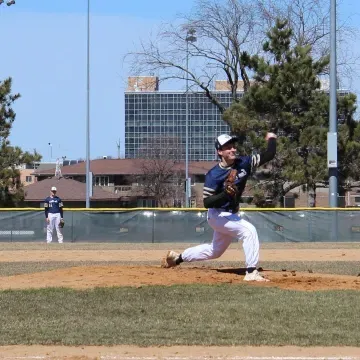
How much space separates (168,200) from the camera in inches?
2879

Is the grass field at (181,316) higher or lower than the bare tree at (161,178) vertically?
lower

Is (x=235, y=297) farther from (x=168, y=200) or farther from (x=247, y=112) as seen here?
(x=168, y=200)

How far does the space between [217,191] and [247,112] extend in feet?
80.5

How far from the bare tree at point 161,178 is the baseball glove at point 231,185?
201ft

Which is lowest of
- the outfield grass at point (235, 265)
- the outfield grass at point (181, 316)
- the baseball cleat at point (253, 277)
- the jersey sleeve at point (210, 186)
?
the outfield grass at point (235, 265)

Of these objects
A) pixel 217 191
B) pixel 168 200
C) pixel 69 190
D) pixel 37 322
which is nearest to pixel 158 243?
pixel 217 191

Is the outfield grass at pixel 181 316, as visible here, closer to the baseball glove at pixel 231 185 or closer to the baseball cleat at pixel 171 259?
the baseball glove at pixel 231 185

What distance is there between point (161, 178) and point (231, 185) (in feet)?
204

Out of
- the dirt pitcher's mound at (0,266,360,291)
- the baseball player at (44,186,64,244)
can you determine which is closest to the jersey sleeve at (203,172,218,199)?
the dirt pitcher's mound at (0,266,360,291)

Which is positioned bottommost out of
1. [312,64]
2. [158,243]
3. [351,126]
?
[158,243]

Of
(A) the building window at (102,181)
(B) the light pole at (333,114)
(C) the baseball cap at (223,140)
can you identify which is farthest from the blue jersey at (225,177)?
(A) the building window at (102,181)

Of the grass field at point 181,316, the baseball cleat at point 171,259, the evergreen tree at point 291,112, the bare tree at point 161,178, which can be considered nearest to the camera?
the grass field at point 181,316

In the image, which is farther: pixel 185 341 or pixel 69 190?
pixel 69 190

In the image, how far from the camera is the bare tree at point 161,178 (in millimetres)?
72206
